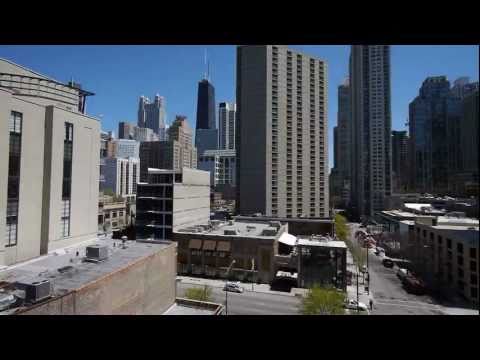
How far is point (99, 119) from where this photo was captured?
9.34 meters

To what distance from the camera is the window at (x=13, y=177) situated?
21.6ft

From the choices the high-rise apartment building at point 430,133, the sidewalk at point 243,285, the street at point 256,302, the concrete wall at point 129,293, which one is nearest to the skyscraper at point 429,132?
the high-rise apartment building at point 430,133

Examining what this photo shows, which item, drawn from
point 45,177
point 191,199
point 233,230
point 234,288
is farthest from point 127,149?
point 45,177

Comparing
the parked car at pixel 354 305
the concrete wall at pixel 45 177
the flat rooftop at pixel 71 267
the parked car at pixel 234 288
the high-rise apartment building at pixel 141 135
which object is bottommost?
the parked car at pixel 234 288

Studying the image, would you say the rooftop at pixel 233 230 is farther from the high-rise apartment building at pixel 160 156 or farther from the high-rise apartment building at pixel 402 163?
the high-rise apartment building at pixel 160 156

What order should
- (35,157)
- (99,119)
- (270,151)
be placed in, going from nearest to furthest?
(35,157), (99,119), (270,151)

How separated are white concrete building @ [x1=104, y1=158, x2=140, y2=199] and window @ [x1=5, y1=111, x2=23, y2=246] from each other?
91.8 feet

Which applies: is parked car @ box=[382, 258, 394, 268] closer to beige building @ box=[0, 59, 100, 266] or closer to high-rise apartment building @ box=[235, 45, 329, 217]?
high-rise apartment building @ box=[235, 45, 329, 217]

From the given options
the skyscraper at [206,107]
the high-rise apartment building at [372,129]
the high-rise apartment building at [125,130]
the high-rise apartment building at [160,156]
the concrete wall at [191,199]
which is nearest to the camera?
the concrete wall at [191,199]

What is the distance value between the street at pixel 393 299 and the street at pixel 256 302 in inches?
114

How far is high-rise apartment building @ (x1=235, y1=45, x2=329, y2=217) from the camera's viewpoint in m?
24.6
